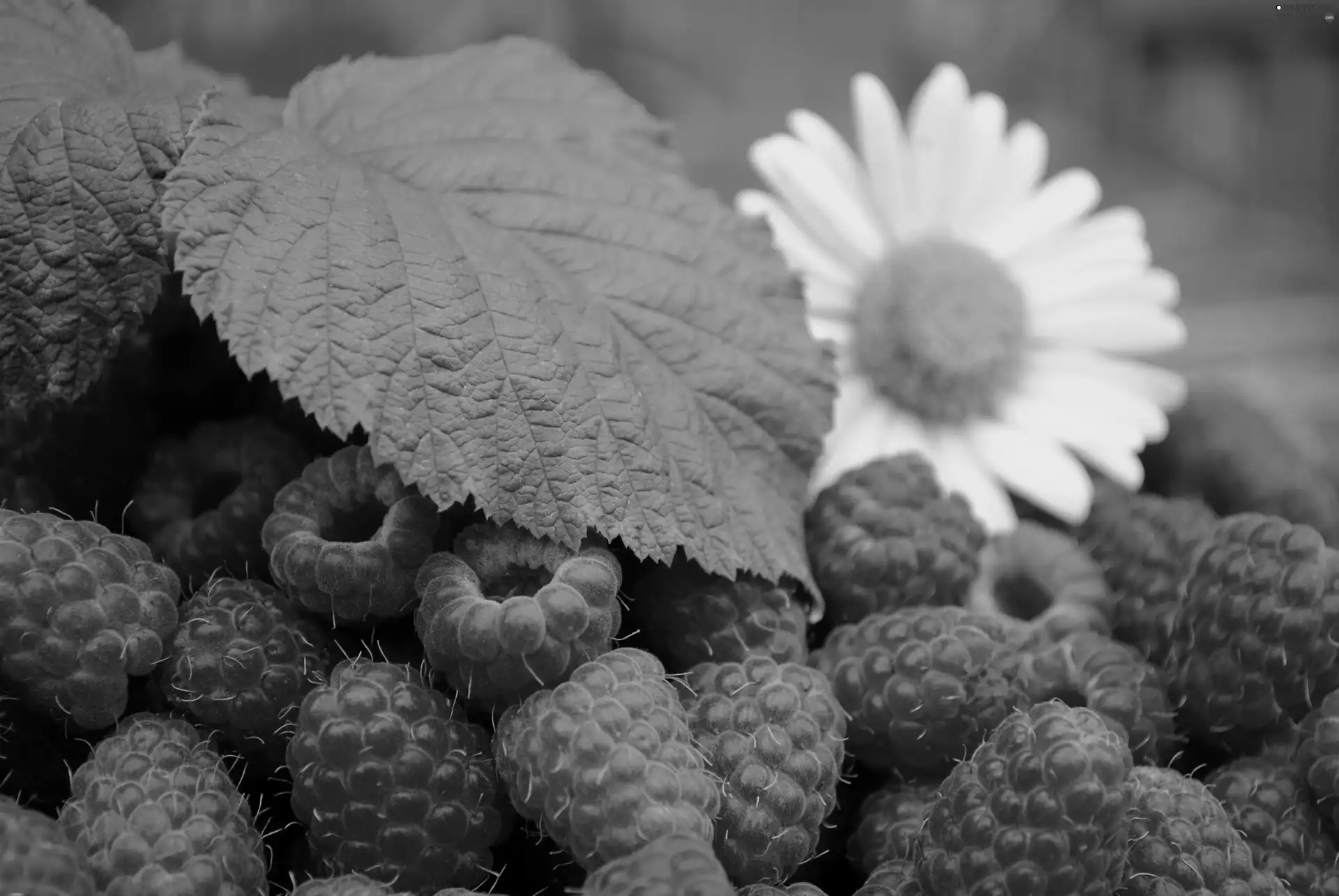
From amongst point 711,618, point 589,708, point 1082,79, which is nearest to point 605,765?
point 589,708

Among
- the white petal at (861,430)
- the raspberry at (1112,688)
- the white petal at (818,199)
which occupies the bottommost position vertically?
the white petal at (861,430)

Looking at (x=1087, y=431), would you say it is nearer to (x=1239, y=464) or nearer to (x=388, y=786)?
(x=1239, y=464)

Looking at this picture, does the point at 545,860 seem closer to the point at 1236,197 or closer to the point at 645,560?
the point at 645,560

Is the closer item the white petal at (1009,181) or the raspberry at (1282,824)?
the raspberry at (1282,824)

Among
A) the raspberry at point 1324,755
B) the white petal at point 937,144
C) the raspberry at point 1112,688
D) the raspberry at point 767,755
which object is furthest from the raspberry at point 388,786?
the white petal at point 937,144

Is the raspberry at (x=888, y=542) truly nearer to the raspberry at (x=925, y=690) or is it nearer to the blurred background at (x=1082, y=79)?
the raspberry at (x=925, y=690)

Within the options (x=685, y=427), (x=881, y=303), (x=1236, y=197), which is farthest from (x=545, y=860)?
(x=1236, y=197)
